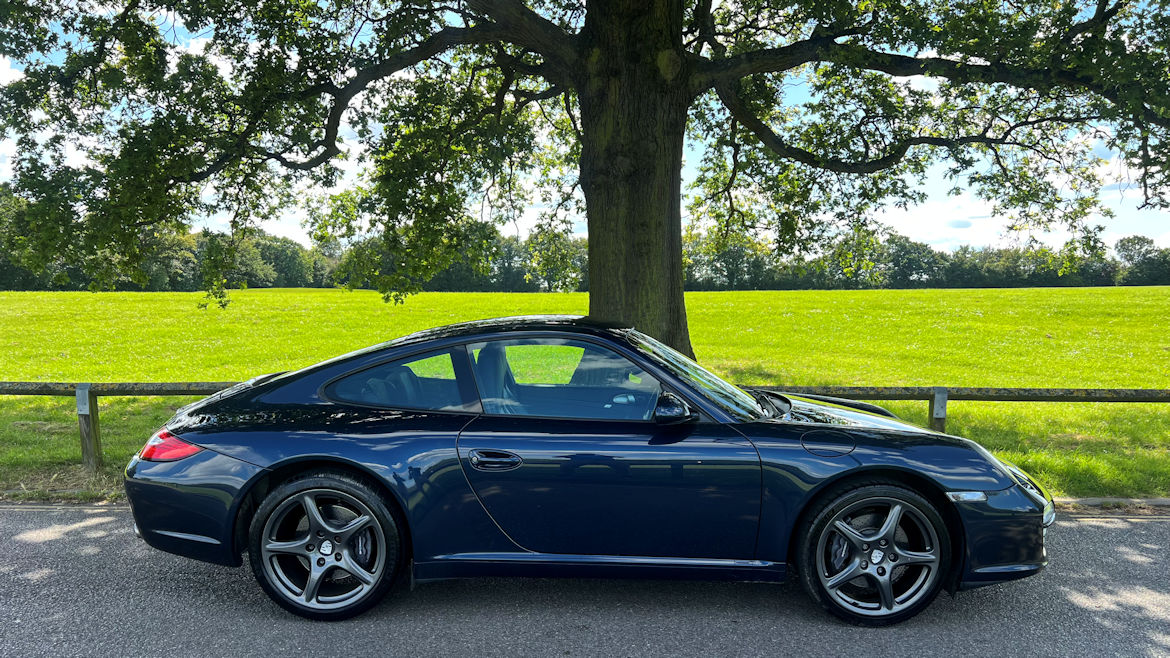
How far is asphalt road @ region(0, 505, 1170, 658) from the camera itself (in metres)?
3.25

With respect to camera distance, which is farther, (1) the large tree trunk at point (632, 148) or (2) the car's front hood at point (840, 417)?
(1) the large tree trunk at point (632, 148)

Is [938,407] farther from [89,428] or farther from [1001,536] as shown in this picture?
[89,428]

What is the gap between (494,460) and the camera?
3473 mm

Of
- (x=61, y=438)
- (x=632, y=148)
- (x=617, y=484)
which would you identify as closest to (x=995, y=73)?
(x=632, y=148)

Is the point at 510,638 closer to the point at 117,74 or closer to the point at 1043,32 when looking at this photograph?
the point at 117,74

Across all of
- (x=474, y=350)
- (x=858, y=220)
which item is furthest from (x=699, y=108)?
(x=474, y=350)

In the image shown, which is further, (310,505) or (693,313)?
(693,313)

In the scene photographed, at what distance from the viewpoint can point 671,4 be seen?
8.24 meters

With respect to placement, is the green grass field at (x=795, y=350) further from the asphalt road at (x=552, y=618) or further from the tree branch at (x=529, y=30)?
the tree branch at (x=529, y=30)

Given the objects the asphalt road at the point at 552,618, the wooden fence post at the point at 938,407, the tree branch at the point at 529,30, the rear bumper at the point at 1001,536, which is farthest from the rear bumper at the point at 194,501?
the tree branch at the point at 529,30

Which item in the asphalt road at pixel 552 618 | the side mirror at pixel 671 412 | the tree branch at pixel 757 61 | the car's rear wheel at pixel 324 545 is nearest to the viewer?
the asphalt road at pixel 552 618

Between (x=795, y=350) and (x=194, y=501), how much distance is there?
61.3 ft

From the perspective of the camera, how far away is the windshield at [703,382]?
3.65 metres

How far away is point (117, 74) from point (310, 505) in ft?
24.8
